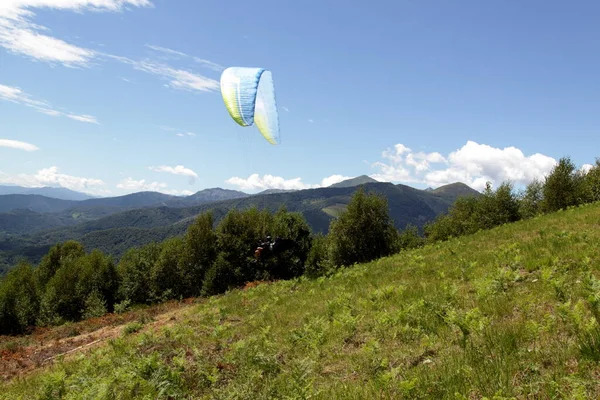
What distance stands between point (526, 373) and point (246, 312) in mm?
12663

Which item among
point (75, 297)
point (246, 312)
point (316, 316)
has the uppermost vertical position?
point (316, 316)

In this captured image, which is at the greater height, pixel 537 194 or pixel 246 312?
pixel 537 194

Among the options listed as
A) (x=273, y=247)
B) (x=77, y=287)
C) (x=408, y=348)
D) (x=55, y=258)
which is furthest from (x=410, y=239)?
(x=408, y=348)

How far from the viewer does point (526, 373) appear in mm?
4738

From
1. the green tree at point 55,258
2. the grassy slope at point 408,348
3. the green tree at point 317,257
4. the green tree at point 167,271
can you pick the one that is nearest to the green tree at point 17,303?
the green tree at point 55,258

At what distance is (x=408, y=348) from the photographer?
696cm

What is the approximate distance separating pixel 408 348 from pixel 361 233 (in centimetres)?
5366

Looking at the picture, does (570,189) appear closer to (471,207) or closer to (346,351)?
(471,207)

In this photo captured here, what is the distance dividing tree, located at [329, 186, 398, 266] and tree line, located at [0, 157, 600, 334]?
0.16 m

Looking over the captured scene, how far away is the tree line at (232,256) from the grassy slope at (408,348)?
42.0 m

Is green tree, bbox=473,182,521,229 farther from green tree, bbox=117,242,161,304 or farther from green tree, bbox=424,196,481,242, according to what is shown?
green tree, bbox=117,242,161,304

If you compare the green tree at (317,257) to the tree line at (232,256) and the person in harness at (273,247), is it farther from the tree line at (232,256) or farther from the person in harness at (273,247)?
the person in harness at (273,247)

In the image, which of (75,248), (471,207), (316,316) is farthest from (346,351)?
(75,248)

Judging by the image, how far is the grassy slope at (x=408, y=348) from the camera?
4.90 meters
